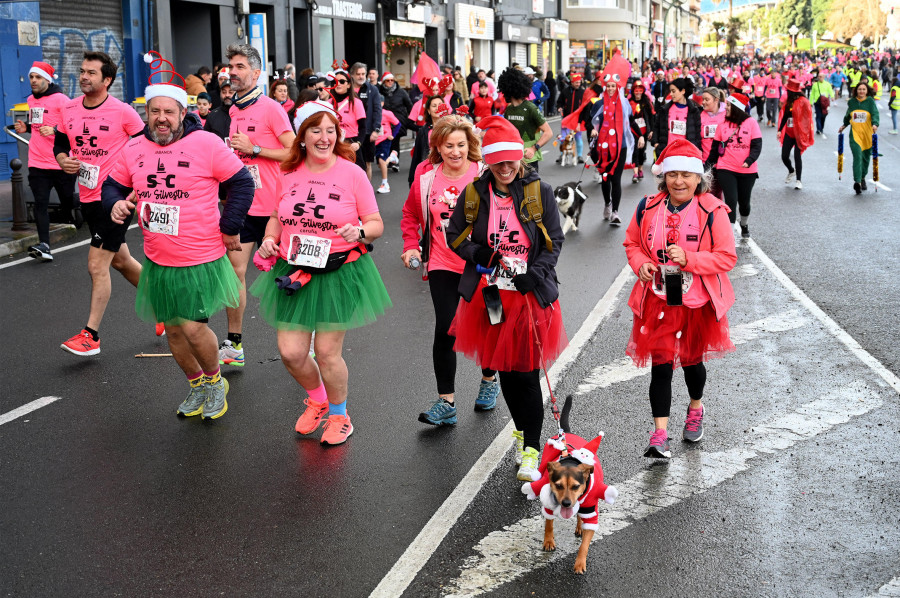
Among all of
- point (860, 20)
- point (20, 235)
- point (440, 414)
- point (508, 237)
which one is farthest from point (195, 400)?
point (860, 20)

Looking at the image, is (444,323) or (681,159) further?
(444,323)

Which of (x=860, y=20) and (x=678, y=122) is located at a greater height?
(x=860, y=20)

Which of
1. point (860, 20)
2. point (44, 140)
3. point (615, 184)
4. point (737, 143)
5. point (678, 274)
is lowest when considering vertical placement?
point (678, 274)

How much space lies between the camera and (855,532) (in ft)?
14.9

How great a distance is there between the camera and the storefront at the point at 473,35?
1729 inches

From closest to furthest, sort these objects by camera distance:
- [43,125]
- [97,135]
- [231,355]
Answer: [231,355], [97,135], [43,125]

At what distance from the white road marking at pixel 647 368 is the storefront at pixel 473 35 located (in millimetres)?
34678

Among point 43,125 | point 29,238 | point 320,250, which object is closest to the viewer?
point 320,250

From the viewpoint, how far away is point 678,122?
13.0 meters

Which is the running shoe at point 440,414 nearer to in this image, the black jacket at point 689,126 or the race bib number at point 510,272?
the race bib number at point 510,272

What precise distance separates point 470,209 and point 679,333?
137cm

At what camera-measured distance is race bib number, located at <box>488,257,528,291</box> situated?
5031 millimetres

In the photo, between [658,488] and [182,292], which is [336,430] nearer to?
[182,292]

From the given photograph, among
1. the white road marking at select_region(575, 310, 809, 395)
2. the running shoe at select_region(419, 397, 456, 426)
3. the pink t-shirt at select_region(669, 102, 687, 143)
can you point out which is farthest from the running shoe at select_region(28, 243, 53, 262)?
the pink t-shirt at select_region(669, 102, 687, 143)
